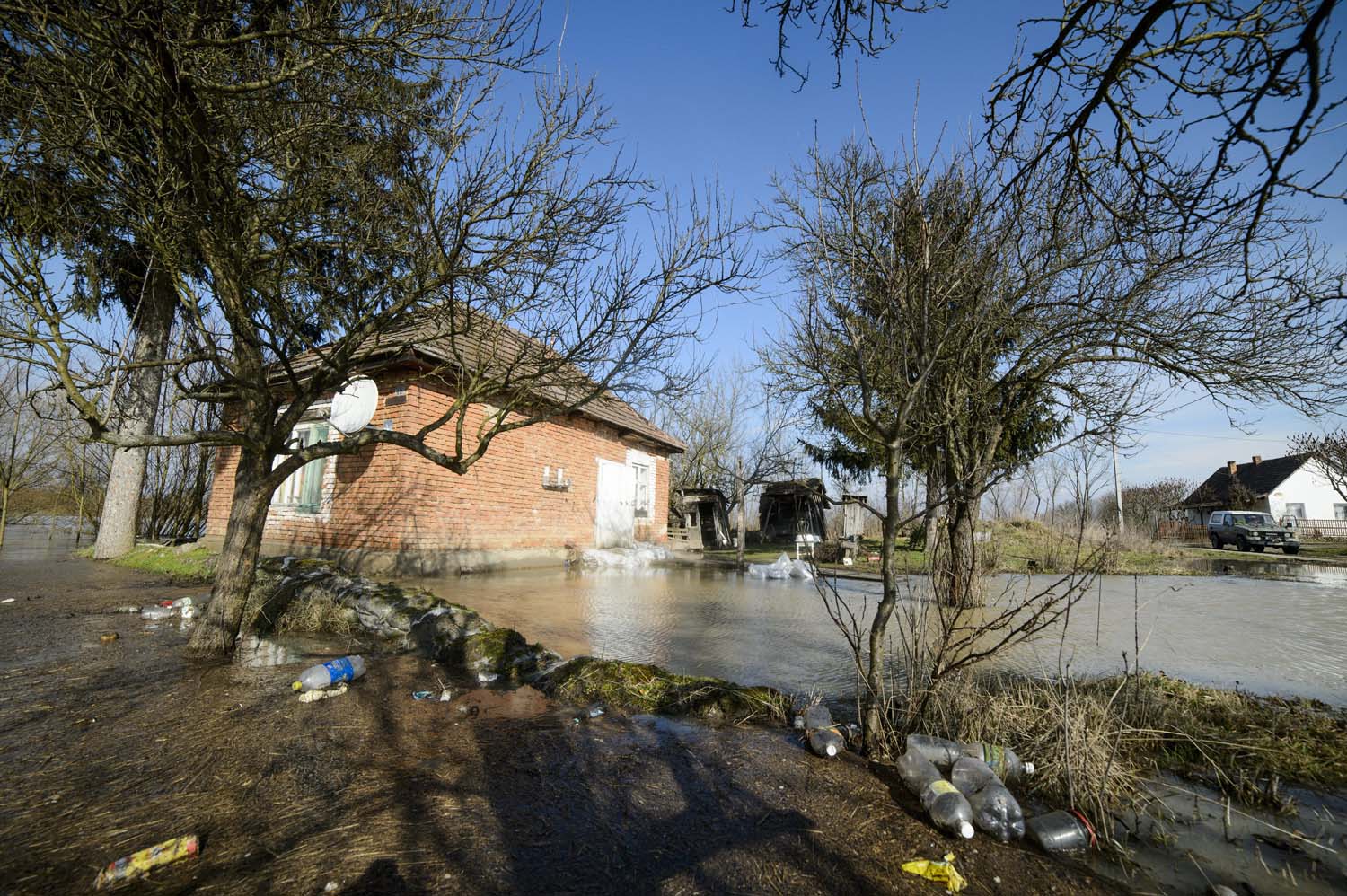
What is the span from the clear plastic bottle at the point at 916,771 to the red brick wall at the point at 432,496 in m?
8.06

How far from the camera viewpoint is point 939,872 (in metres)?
2.14

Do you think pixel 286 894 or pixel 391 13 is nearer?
pixel 286 894

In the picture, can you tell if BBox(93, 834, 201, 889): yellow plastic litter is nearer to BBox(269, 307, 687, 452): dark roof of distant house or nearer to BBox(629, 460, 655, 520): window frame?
BBox(269, 307, 687, 452): dark roof of distant house

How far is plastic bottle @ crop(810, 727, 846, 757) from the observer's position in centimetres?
311

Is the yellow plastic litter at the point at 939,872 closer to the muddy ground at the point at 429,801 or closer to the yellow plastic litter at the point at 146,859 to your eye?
the muddy ground at the point at 429,801

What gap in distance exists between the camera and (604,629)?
649 centimetres

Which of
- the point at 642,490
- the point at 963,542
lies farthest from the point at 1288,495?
the point at 963,542

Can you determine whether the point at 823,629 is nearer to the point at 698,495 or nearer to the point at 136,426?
the point at 136,426

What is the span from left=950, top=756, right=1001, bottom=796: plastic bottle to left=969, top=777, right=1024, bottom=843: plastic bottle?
0.05 metres

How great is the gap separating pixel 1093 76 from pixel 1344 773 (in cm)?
402

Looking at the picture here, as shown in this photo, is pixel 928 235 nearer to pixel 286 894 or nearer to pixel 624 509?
pixel 286 894

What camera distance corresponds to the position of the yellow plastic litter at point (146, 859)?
183 centimetres

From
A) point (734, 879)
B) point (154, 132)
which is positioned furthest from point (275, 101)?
point (734, 879)

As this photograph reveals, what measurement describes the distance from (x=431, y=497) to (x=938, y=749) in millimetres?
9411
